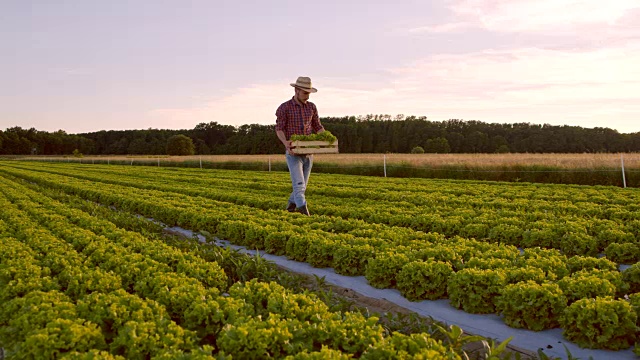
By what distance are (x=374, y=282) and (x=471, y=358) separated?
7.00 feet

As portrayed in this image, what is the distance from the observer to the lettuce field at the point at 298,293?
398cm

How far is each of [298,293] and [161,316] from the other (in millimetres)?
1751

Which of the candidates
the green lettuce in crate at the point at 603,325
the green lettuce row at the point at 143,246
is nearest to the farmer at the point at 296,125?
the green lettuce row at the point at 143,246

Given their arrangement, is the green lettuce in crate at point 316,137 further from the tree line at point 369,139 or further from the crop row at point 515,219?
the tree line at point 369,139

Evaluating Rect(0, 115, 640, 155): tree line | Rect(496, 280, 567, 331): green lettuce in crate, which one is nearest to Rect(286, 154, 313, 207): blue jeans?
Rect(496, 280, 567, 331): green lettuce in crate

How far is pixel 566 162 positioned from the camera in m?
23.0

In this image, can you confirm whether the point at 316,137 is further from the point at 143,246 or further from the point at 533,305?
the point at 533,305

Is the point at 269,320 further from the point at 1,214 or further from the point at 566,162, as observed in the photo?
the point at 566,162

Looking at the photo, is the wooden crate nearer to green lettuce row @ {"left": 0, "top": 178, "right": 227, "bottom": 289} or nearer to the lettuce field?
the lettuce field

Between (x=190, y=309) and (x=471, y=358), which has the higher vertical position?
(x=190, y=309)

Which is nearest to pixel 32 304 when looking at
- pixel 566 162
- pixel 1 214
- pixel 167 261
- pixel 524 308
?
pixel 167 261

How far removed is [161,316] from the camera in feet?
14.4

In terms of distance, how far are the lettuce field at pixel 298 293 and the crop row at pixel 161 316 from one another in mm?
14

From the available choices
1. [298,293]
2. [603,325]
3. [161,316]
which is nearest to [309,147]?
[298,293]
